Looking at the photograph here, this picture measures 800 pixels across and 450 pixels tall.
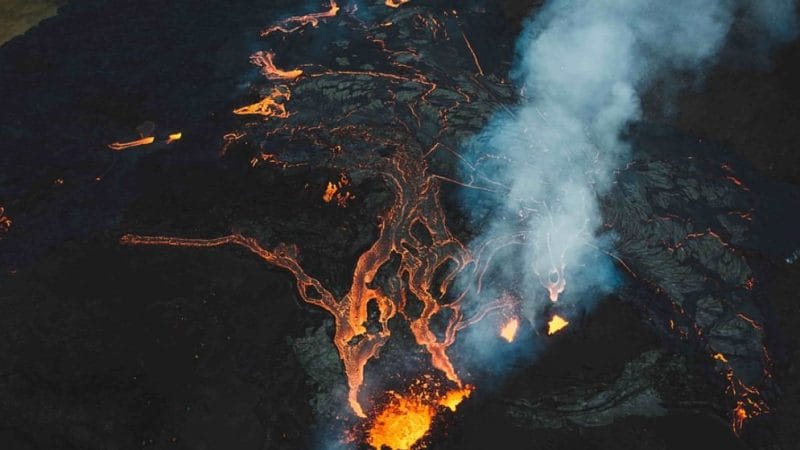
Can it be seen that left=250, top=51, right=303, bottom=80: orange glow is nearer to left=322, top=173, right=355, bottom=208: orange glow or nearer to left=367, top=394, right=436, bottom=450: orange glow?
left=322, top=173, right=355, bottom=208: orange glow

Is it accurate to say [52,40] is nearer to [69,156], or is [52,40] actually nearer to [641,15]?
[69,156]

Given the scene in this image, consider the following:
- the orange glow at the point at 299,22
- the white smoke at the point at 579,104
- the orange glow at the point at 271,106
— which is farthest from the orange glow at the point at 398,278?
the orange glow at the point at 299,22

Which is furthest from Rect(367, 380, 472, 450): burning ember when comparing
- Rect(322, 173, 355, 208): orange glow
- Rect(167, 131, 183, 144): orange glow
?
Rect(167, 131, 183, 144): orange glow

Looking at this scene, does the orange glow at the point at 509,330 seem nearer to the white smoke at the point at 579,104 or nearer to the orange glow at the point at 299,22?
the white smoke at the point at 579,104

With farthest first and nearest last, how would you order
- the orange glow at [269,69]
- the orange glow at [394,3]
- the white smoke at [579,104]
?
the orange glow at [394,3] → the orange glow at [269,69] → the white smoke at [579,104]

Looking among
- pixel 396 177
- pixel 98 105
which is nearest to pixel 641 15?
pixel 396 177
